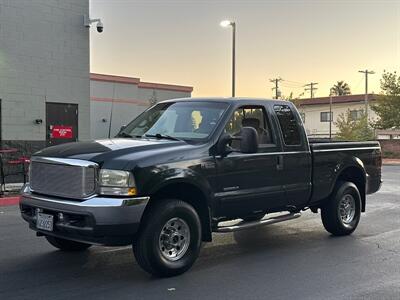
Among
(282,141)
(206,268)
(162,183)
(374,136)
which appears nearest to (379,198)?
(282,141)

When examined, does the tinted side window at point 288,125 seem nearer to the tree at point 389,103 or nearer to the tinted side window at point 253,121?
the tinted side window at point 253,121

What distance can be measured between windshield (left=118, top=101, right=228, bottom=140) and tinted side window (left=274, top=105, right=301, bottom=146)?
3.36 feet

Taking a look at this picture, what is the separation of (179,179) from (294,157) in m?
2.11

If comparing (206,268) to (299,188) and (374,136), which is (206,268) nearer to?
(299,188)

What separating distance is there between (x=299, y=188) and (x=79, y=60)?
10714 mm

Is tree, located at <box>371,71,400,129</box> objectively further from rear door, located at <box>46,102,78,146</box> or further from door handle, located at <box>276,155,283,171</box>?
door handle, located at <box>276,155,283,171</box>

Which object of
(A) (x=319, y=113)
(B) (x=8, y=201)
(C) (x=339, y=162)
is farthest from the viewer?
(A) (x=319, y=113)

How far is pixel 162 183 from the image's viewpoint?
18.4ft

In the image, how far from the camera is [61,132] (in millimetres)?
16062

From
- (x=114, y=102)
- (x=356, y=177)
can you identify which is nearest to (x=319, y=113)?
(x=114, y=102)

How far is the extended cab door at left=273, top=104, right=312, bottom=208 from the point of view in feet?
23.5

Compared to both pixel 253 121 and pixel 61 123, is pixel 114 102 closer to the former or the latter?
pixel 61 123

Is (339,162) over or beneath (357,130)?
beneath

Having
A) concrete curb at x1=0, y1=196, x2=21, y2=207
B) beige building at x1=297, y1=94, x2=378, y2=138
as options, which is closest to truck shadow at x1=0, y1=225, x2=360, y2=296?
concrete curb at x1=0, y1=196, x2=21, y2=207
